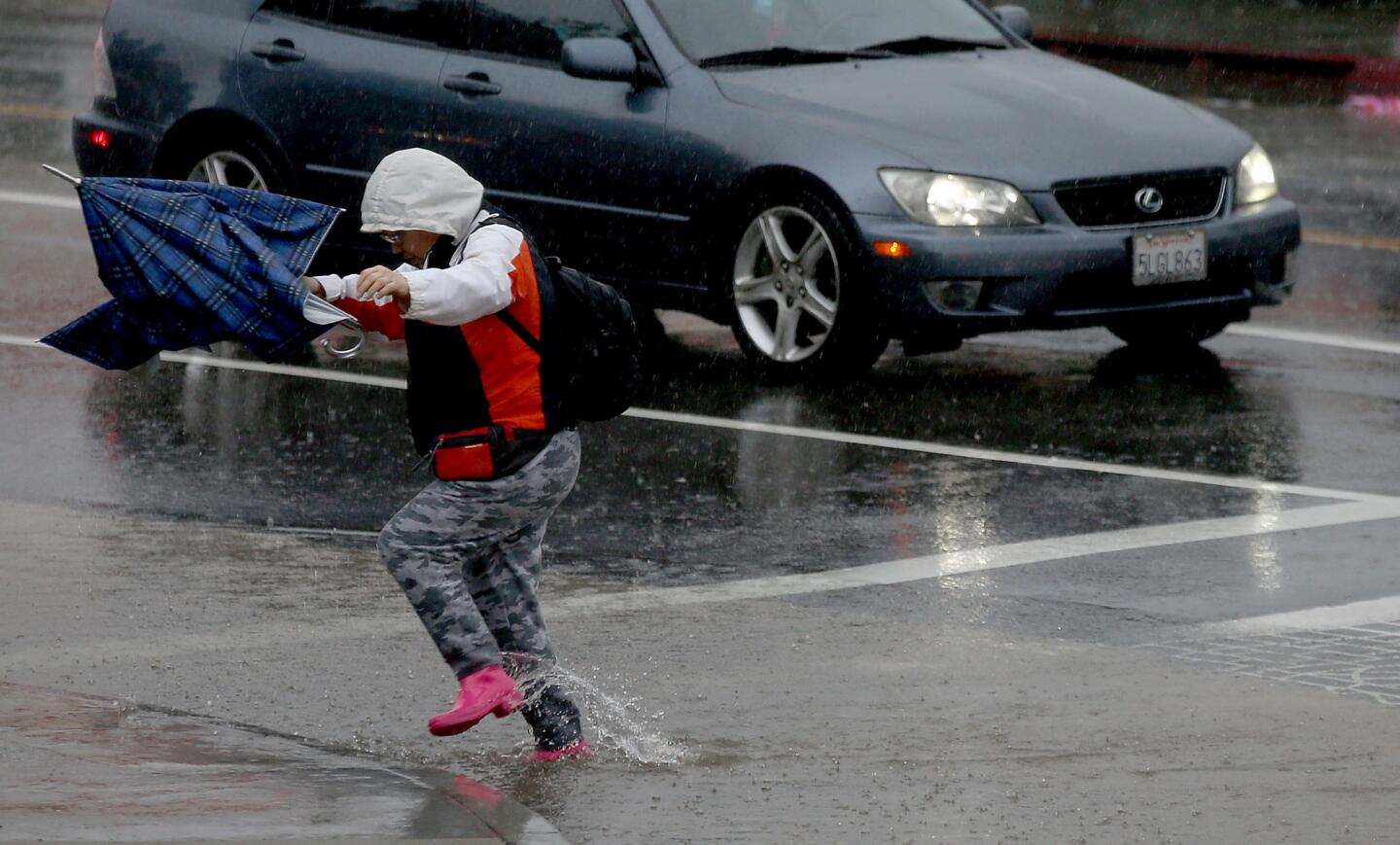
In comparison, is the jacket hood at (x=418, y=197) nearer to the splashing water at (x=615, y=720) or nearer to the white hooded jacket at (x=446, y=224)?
the white hooded jacket at (x=446, y=224)

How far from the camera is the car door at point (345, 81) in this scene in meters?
12.1

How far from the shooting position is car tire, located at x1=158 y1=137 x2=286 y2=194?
41.4ft

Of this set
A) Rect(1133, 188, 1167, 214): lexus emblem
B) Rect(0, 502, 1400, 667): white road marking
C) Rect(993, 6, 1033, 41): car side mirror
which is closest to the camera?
Rect(0, 502, 1400, 667): white road marking

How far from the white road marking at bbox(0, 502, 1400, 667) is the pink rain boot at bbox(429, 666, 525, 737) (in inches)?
48.6

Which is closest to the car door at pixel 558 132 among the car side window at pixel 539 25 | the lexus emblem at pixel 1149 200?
the car side window at pixel 539 25

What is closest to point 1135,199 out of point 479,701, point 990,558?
point 990,558

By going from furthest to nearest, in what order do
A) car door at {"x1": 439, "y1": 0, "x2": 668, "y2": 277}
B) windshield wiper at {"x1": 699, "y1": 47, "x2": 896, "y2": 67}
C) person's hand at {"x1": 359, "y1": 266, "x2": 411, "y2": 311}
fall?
windshield wiper at {"x1": 699, "y1": 47, "x2": 896, "y2": 67} < car door at {"x1": 439, "y1": 0, "x2": 668, "y2": 277} < person's hand at {"x1": 359, "y1": 266, "x2": 411, "y2": 311}

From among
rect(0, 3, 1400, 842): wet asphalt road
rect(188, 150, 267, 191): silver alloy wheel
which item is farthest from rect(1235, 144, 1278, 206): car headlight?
rect(188, 150, 267, 191): silver alloy wheel

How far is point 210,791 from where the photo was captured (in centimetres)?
562

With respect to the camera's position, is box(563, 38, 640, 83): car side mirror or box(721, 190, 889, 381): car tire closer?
box(721, 190, 889, 381): car tire

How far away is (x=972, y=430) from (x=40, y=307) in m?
4.61

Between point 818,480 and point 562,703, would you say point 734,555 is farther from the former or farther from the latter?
point 562,703

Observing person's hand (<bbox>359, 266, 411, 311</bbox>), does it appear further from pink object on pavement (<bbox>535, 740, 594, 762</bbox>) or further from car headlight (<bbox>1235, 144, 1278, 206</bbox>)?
car headlight (<bbox>1235, 144, 1278, 206</bbox>)

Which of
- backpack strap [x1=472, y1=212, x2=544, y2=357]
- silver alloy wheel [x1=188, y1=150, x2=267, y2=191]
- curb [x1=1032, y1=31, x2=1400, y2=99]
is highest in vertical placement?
backpack strap [x1=472, y1=212, x2=544, y2=357]
